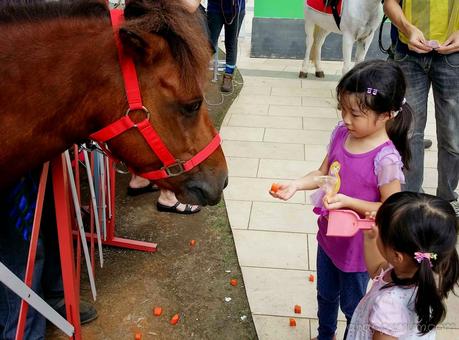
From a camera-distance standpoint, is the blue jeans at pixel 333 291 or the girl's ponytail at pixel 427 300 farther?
the blue jeans at pixel 333 291

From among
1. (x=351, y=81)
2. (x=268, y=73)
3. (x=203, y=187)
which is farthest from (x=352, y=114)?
(x=268, y=73)

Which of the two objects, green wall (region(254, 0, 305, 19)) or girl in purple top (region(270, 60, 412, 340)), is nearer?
girl in purple top (region(270, 60, 412, 340))

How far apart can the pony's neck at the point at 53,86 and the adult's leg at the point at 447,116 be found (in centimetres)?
220

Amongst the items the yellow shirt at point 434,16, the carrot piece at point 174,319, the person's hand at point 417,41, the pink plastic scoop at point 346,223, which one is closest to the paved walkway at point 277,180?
the carrot piece at point 174,319

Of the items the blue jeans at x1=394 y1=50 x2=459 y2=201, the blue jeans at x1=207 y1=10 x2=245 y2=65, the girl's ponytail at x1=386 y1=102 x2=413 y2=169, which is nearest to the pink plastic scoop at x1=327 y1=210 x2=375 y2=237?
the girl's ponytail at x1=386 y1=102 x2=413 y2=169

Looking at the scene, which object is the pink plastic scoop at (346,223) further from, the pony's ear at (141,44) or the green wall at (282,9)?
the green wall at (282,9)

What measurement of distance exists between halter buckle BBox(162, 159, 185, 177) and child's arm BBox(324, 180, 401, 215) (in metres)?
0.53

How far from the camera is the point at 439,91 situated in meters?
2.93

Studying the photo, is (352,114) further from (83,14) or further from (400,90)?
(83,14)

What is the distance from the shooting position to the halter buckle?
5.33 ft

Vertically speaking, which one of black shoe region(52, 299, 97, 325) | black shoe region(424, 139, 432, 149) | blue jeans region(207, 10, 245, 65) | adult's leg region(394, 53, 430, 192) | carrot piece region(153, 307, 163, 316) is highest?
adult's leg region(394, 53, 430, 192)

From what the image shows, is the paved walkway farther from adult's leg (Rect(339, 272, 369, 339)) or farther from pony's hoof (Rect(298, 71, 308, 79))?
adult's leg (Rect(339, 272, 369, 339))

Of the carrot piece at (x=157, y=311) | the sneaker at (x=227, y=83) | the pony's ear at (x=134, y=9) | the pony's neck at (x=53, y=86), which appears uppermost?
the pony's ear at (x=134, y=9)

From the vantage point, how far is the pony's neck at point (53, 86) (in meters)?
1.32
